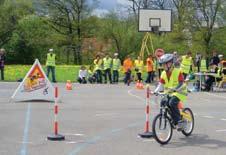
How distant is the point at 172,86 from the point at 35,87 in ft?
27.9

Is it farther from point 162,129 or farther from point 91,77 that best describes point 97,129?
point 91,77

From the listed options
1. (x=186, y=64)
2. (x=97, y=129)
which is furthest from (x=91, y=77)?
(x=97, y=129)

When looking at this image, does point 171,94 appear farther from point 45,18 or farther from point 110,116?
point 45,18

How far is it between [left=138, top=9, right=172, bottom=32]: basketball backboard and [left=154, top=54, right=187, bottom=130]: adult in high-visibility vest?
2433 centimetres

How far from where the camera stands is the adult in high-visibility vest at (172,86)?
11.1m

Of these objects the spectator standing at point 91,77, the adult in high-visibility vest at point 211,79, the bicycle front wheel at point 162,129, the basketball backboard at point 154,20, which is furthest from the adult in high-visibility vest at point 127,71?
the bicycle front wheel at point 162,129

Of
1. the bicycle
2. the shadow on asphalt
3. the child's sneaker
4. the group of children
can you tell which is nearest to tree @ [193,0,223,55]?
the group of children

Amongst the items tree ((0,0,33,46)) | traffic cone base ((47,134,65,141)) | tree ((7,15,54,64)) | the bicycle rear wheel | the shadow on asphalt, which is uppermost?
tree ((0,0,33,46))

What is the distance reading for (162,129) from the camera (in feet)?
35.5

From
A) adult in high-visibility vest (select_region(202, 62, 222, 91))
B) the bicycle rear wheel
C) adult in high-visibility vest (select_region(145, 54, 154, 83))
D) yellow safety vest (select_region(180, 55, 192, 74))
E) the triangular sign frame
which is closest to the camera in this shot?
the bicycle rear wheel

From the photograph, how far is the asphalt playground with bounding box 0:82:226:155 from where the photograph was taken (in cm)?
1016

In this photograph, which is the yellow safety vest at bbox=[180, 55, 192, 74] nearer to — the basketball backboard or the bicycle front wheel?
the basketball backboard

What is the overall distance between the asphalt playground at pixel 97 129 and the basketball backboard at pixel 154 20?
620 inches

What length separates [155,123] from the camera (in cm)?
1063
